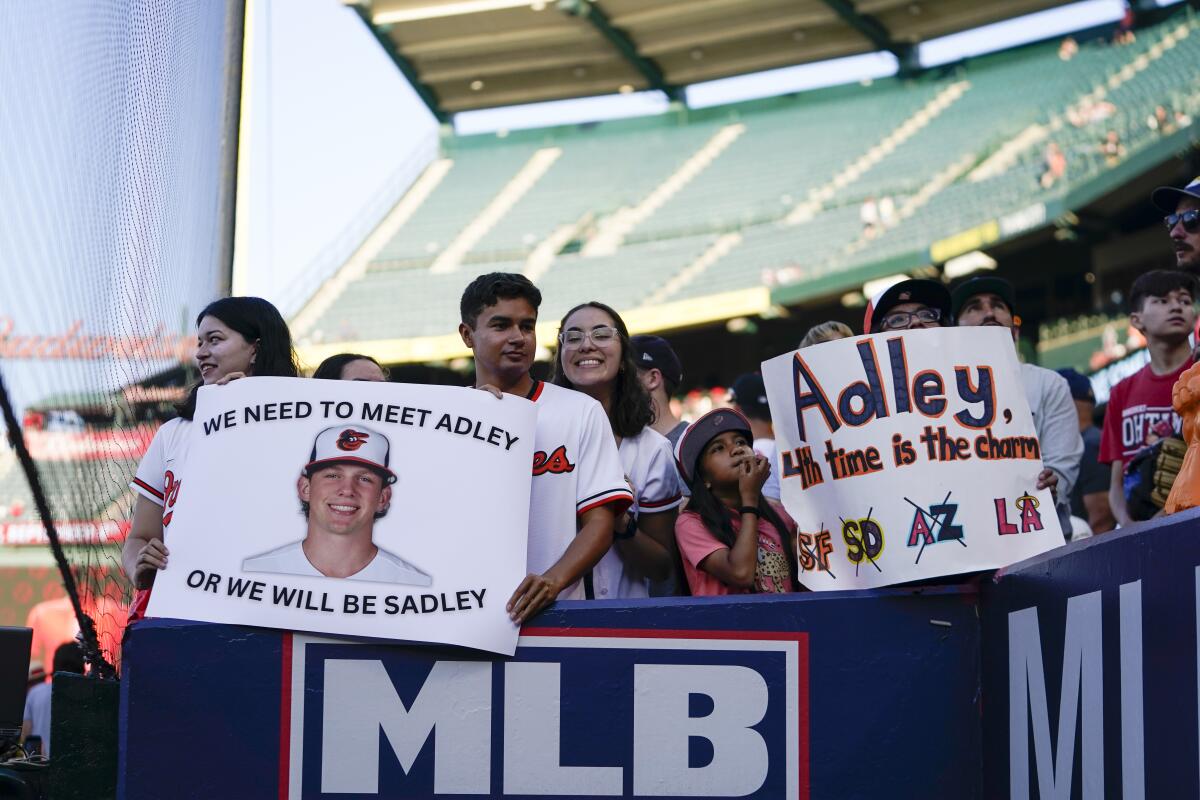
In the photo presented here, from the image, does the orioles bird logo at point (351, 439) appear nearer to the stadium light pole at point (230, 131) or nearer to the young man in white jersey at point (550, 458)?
the young man in white jersey at point (550, 458)

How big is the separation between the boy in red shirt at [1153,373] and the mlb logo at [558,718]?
2.14m

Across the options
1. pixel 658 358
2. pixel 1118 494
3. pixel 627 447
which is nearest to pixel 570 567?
pixel 627 447

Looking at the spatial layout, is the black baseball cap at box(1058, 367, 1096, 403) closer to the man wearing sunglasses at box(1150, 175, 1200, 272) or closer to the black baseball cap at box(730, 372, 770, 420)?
the black baseball cap at box(730, 372, 770, 420)

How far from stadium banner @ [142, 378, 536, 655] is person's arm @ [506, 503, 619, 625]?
3 cm

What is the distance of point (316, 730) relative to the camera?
10.6 ft

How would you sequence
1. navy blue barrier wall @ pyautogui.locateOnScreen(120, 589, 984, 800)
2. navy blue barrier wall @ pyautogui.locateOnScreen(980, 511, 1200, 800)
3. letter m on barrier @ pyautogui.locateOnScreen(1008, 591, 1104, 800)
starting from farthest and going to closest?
1. navy blue barrier wall @ pyautogui.locateOnScreen(120, 589, 984, 800)
2. letter m on barrier @ pyautogui.locateOnScreen(1008, 591, 1104, 800)
3. navy blue barrier wall @ pyautogui.locateOnScreen(980, 511, 1200, 800)

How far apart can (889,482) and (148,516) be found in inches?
72.1

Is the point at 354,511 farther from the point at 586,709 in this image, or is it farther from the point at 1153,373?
the point at 1153,373

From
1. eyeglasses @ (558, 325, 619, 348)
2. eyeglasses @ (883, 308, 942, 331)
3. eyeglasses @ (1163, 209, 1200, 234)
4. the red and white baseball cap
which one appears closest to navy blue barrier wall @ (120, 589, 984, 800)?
the red and white baseball cap

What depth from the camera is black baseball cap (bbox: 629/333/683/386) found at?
4855mm

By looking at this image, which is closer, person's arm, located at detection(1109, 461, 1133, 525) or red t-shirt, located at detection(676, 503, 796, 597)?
red t-shirt, located at detection(676, 503, 796, 597)

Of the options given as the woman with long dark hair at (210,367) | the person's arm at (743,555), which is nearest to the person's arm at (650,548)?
the person's arm at (743,555)

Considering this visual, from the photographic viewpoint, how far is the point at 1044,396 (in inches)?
182

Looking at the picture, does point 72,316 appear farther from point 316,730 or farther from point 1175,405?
point 1175,405
